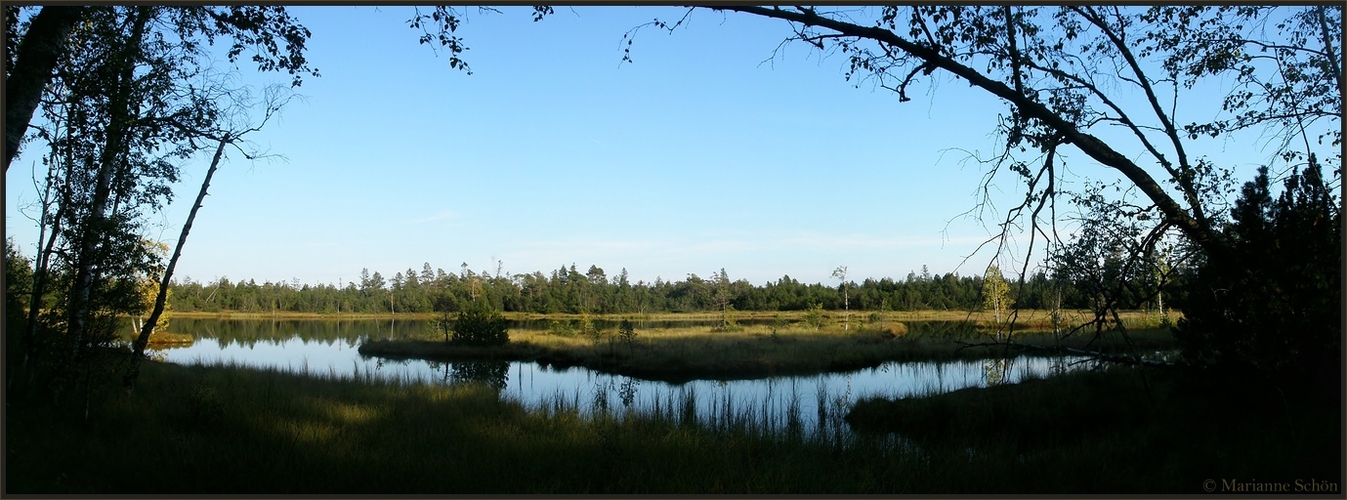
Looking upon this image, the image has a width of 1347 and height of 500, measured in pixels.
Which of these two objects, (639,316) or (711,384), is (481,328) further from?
(639,316)

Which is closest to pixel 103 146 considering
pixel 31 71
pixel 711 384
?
pixel 31 71

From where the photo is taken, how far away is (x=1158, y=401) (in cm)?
964

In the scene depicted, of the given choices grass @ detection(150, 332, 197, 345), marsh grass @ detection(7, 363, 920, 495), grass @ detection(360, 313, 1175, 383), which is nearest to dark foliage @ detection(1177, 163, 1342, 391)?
marsh grass @ detection(7, 363, 920, 495)

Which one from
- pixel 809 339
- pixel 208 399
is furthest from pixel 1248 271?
pixel 809 339

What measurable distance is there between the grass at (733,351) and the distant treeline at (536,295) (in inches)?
789

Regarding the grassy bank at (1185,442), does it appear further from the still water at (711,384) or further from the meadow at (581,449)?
the still water at (711,384)

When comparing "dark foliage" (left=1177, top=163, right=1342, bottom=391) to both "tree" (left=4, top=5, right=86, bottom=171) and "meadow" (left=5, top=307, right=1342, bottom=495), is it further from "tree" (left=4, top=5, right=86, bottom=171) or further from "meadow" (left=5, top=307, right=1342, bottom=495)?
"tree" (left=4, top=5, right=86, bottom=171)

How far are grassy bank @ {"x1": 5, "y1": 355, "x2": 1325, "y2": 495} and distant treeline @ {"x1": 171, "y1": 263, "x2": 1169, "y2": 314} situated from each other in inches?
1763

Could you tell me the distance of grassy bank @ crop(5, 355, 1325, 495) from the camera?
5949 millimetres

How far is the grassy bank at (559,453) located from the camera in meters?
5.95

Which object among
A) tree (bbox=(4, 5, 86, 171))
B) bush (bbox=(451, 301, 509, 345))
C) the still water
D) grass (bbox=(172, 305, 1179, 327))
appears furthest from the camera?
grass (bbox=(172, 305, 1179, 327))

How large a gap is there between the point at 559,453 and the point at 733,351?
22.3 meters

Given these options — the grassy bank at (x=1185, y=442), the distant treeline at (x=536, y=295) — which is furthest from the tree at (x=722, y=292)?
the grassy bank at (x=1185, y=442)

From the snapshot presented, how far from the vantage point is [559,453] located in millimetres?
7129
